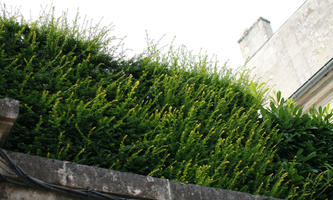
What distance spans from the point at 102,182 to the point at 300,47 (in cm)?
1226

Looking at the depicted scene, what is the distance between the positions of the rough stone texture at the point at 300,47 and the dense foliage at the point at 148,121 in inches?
300

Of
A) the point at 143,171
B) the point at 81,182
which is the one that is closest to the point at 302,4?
the point at 143,171

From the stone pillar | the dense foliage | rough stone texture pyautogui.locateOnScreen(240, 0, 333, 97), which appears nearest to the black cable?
the stone pillar

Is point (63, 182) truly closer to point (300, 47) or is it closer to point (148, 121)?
point (148, 121)

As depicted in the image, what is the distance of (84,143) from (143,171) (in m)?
0.64

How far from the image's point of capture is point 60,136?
3.12 m

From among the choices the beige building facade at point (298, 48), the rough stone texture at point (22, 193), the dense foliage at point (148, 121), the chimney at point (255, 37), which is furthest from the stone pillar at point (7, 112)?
the chimney at point (255, 37)

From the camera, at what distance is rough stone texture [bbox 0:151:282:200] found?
2.41m

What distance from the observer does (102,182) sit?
2.63 m

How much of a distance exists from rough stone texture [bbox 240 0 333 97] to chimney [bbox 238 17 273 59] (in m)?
0.81

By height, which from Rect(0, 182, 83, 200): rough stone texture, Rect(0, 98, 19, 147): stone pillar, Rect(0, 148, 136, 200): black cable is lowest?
Rect(0, 182, 83, 200): rough stone texture

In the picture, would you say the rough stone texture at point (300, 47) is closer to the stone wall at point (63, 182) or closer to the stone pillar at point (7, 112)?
the stone wall at point (63, 182)

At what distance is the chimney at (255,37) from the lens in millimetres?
15406

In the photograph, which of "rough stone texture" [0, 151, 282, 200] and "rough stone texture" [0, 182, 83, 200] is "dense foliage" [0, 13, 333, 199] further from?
"rough stone texture" [0, 182, 83, 200]
